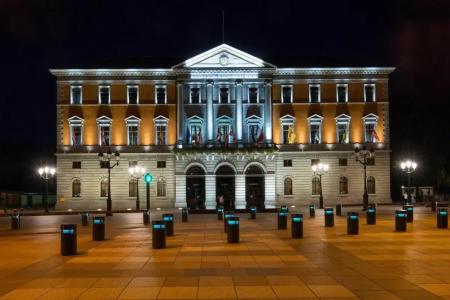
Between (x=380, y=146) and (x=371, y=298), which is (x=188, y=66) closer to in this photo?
(x=380, y=146)

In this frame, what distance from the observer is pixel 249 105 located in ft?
244

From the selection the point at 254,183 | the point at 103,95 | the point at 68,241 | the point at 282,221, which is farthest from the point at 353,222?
the point at 103,95

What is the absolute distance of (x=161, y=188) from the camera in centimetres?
7412

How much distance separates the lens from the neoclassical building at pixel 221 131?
242ft

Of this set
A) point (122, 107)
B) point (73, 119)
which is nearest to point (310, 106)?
point (122, 107)

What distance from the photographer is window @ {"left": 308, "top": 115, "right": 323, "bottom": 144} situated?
75.5m

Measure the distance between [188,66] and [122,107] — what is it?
8821 millimetres

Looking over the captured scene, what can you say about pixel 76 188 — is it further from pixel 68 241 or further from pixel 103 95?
pixel 68 241

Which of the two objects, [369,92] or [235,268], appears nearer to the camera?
[235,268]

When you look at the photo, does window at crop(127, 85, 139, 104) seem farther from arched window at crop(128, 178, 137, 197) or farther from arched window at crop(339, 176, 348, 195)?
arched window at crop(339, 176, 348, 195)

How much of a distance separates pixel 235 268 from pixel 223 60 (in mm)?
56338

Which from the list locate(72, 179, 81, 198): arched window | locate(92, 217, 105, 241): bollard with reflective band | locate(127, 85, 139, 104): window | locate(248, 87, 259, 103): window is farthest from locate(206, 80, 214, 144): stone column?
locate(92, 217, 105, 241): bollard with reflective band

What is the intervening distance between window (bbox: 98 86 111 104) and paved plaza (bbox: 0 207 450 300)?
4640cm

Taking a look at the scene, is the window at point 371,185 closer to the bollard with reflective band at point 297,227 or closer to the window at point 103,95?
the window at point 103,95
